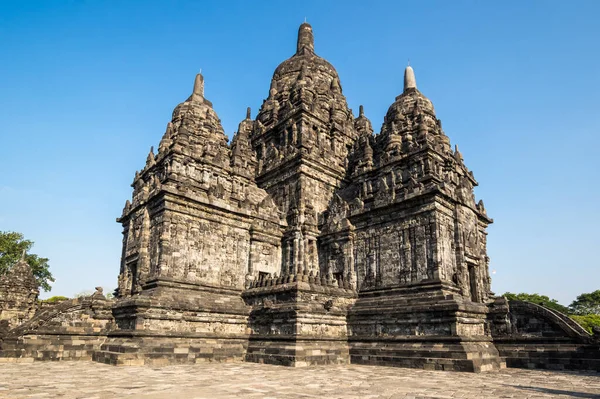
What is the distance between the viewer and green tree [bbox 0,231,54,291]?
4800cm

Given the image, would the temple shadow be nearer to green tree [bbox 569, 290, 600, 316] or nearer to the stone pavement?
the stone pavement

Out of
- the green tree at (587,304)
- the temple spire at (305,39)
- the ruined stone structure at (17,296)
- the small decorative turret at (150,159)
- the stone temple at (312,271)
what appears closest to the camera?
the stone temple at (312,271)

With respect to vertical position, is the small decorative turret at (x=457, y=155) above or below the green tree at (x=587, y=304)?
above

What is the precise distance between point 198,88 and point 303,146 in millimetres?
13554

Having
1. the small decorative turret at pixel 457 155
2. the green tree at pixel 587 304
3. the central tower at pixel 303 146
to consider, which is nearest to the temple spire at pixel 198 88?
the central tower at pixel 303 146

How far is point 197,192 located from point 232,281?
18.4ft

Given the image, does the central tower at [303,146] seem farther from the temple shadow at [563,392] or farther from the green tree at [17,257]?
the green tree at [17,257]

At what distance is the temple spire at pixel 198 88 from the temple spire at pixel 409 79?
57.5 feet

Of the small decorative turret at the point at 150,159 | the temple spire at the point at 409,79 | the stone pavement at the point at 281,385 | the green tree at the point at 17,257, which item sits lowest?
the stone pavement at the point at 281,385

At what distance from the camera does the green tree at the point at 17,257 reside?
157 ft

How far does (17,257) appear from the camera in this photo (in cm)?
4881

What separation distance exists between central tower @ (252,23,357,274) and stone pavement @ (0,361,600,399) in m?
10.7

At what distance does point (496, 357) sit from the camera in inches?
726

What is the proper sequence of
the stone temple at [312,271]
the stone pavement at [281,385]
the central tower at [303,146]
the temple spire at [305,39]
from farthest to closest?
the temple spire at [305,39] < the central tower at [303,146] < the stone temple at [312,271] < the stone pavement at [281,385]
